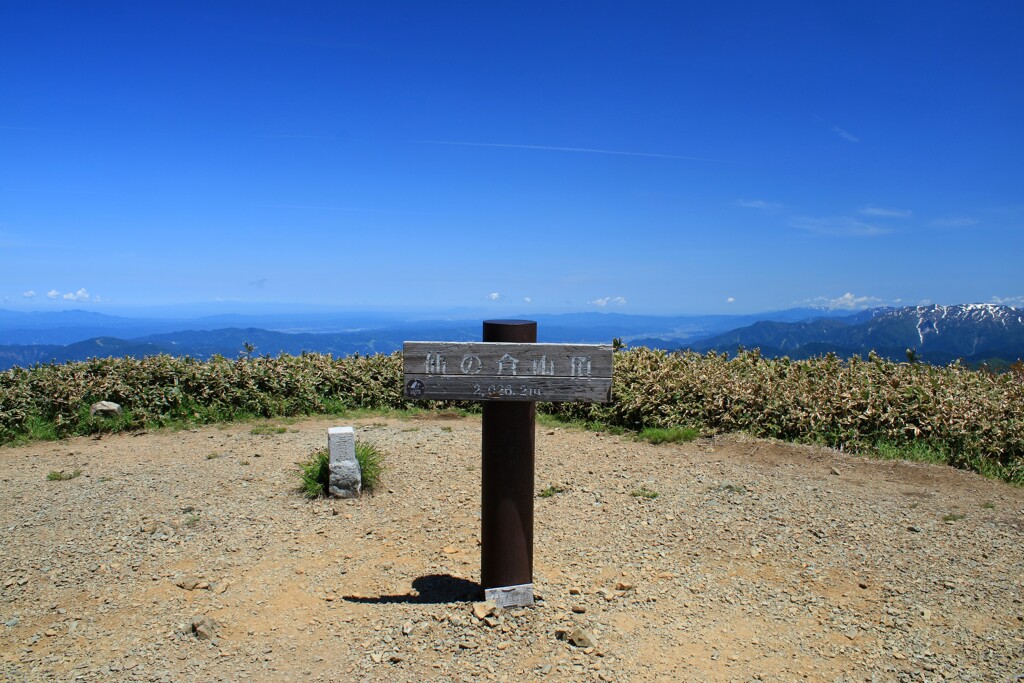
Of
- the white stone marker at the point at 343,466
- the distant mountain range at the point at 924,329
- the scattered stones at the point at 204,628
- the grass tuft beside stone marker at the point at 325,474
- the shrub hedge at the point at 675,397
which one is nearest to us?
the scattered stones at the point at 204,628

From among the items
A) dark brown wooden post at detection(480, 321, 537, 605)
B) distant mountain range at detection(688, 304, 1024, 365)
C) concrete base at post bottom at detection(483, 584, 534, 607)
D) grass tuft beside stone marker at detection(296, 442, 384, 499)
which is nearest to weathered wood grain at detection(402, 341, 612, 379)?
dark brown wooden post at detection(480, 321, 537, 605)

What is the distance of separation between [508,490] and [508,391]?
2.12 feet

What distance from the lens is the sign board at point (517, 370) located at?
3.93 m

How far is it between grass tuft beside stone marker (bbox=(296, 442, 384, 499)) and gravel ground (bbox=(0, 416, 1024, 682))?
17 cm

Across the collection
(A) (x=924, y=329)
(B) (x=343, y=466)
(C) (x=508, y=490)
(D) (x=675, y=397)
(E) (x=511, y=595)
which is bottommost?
(E) (x=511, y=595)

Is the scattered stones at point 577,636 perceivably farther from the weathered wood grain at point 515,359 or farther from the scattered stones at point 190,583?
the scattered stones at point 190,583

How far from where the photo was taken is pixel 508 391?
3.94 m

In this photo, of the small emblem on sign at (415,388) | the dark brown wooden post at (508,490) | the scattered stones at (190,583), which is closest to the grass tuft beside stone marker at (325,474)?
the scattered stones at (190,583)

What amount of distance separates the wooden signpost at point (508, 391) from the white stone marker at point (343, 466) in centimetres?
232

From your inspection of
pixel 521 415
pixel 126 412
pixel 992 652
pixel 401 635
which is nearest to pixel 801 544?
pixel 992 652

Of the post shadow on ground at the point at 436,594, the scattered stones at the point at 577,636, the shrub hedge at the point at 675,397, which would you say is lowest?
the scattered stones at the point at 577,636

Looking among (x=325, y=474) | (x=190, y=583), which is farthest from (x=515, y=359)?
(x=325, y=474)

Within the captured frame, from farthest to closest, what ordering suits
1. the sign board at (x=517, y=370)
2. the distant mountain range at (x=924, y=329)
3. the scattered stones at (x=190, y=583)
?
the distant mountain range at (x=924, y=329), the scattered stones at (x=190, y=583), the sign board at (x=517, y=370)

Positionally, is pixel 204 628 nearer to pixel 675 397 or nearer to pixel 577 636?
pixel 577 636
